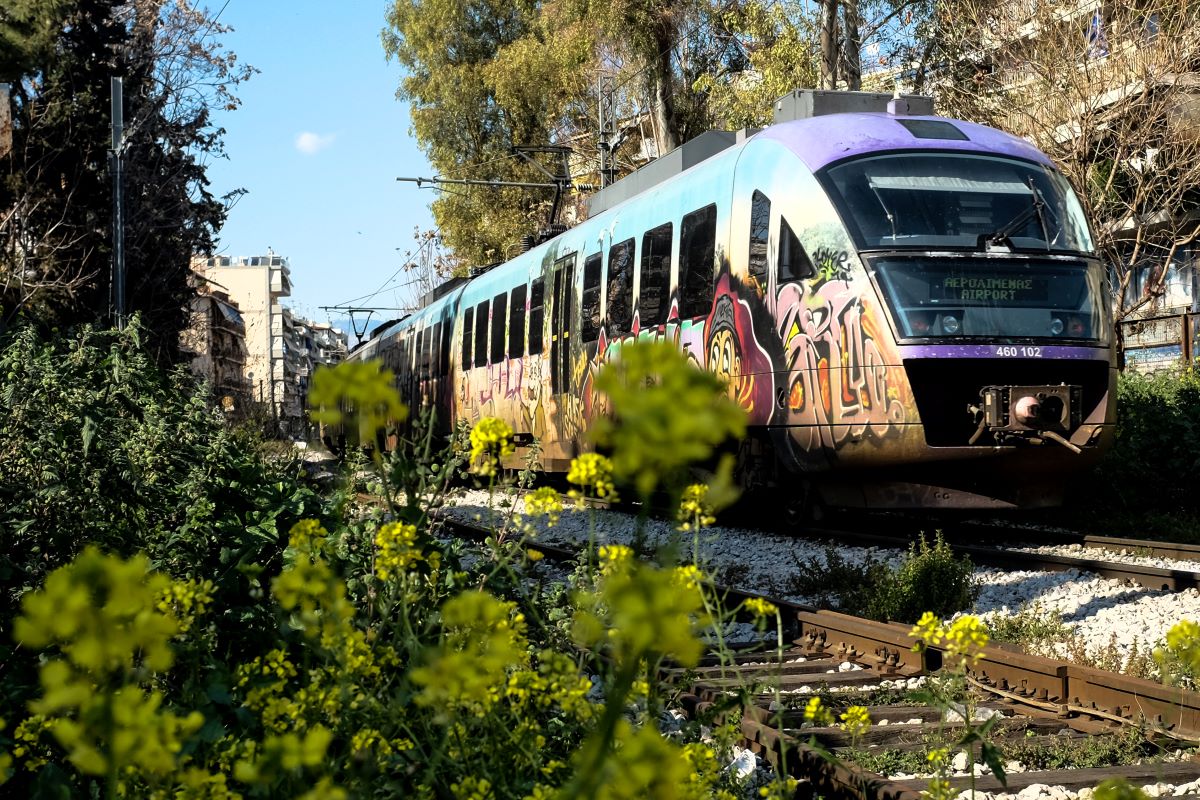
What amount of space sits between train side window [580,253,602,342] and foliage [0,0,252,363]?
37.0ft

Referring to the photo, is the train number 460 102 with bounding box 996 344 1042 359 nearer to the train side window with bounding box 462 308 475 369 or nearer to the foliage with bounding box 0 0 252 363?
the train side window with bounding box 462 308 475 369

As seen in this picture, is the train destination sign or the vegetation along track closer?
the vegetation along track

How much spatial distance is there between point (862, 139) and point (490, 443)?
749 cm

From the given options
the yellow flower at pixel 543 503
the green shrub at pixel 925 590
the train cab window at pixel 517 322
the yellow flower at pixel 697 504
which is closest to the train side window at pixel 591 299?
the train cab window at pixel 517 322

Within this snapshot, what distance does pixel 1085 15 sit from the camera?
20672 mm

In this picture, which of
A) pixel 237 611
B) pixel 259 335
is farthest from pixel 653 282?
pixel 259 335

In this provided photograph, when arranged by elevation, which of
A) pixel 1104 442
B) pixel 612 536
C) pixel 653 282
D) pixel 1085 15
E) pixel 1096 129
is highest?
pixel 1085 15

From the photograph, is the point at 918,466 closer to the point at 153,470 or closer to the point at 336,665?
the point at 153,470

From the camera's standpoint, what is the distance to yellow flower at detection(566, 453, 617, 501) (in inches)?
94.0

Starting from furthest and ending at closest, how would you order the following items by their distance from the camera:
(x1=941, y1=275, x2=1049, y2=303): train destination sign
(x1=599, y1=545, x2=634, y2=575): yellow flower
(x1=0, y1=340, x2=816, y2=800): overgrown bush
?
(x1=941, y1=275, x2=1049, y2=303): train destination sign
(x1=599, y1=545, x2=634, y2=575): yellow flower
(x1=0, y1=340, x2=816, y2=800): overgrown bush

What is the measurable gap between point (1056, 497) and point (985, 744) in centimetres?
767

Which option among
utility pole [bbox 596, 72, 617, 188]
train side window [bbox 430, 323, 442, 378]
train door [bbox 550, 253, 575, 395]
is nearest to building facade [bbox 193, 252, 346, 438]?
utility pole [bbox 596, 72, 617, 188]

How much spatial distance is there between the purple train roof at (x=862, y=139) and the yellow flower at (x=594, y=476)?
24.6ft

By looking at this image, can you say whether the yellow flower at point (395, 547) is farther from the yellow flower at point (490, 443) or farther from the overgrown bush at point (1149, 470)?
the overgrown bush at point (1149, 470)
